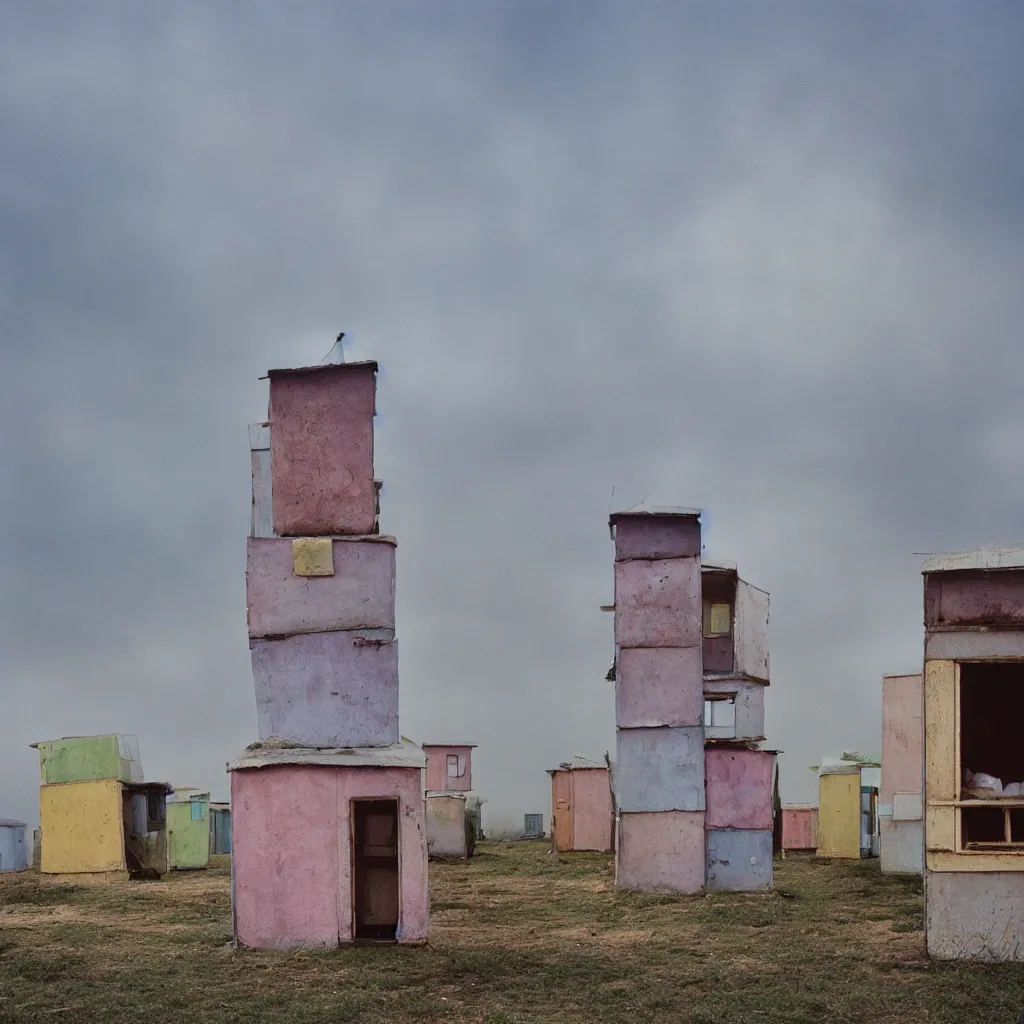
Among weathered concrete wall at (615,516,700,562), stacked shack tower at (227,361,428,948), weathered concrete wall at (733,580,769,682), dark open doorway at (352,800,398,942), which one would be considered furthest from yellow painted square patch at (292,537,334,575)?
weathered concrete wall at (733,580,769,682)

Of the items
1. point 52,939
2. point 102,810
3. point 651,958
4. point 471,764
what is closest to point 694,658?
point 651,958

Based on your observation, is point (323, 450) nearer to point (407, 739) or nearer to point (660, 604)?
point (407, 739)

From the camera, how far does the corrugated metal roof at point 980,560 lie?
14.1 metres

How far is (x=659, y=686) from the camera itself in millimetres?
23688

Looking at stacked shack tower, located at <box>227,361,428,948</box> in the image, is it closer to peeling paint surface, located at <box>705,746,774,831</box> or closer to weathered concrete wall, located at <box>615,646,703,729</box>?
weathered concrete wall, located at <box>615,646,703,729</box>

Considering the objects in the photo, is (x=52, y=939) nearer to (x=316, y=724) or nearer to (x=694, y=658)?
(x=316, y=724)

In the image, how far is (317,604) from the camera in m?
16.2

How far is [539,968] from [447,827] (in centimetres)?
2009

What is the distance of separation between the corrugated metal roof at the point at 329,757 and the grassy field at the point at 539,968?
2369 mm

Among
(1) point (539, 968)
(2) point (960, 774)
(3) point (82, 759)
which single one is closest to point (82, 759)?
(3) point (82, 759)

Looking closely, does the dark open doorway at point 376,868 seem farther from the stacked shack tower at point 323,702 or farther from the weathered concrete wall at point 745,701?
the weathered concrete wall at point 745,701

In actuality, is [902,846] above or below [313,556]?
below

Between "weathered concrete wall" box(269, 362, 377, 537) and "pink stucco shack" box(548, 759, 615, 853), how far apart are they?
22.5 meters

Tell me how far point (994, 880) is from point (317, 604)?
29.7ft
